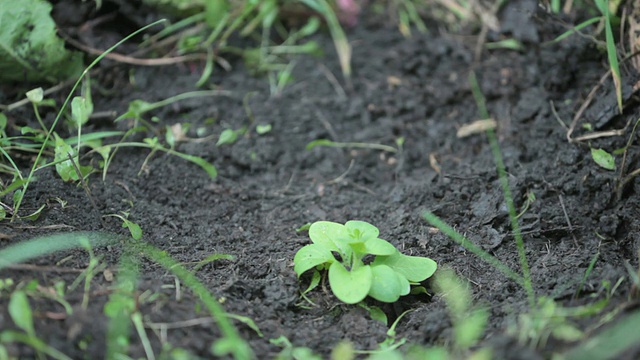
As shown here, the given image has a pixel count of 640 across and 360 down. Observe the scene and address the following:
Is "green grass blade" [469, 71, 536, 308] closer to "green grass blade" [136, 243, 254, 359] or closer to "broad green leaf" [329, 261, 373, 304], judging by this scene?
"broad green leaf" [329, 261, 373, 304]

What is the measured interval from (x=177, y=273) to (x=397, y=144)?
3.79 feet

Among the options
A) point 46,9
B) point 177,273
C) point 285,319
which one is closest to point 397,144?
point 285,319

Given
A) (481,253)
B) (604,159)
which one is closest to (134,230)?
(481,253)

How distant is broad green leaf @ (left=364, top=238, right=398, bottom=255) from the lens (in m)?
1.51

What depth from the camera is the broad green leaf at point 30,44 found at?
6.49ft

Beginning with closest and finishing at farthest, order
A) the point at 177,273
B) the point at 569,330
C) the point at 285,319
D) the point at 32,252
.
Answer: the point at 569,330 < the point at 32,252 < the point at 177,273 < the point at 285,319

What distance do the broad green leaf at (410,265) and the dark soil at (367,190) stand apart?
0.27ft

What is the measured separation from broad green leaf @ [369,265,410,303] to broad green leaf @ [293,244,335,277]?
12 centimetres

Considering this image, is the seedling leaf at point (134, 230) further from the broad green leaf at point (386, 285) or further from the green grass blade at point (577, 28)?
the green grass blade at point (577, 28)

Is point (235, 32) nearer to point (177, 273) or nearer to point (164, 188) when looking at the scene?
point (164, 188)

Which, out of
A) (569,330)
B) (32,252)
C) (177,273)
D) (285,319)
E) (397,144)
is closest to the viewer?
(569,330)

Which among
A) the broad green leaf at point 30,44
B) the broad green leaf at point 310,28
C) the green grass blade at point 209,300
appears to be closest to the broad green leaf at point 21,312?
the green grass blade at point 209,300

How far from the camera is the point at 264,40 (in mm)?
2689

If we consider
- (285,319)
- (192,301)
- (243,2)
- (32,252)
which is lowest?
(285,319)
